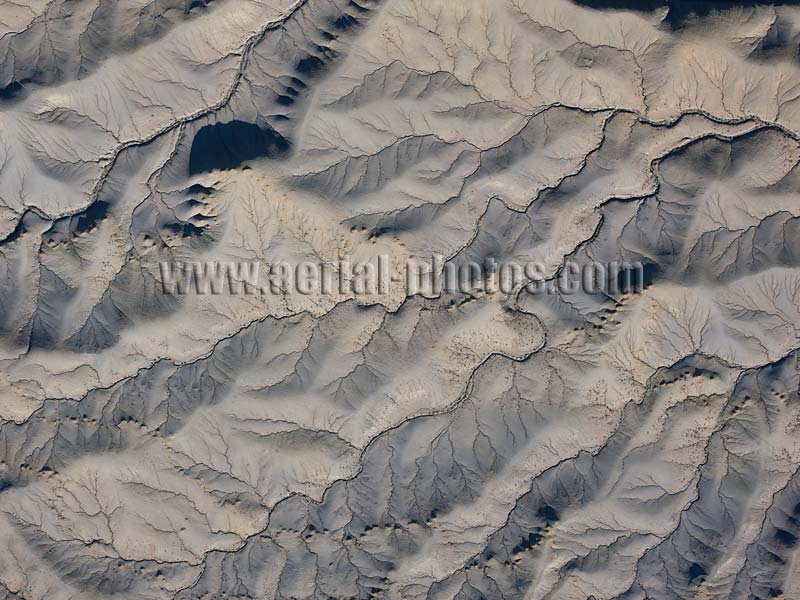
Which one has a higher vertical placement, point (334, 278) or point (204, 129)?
point (204, 129)

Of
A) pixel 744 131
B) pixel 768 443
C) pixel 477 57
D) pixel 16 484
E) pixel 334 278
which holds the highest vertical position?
pixel 477 57

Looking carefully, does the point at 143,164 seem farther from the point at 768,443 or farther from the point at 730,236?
the point at 768,443

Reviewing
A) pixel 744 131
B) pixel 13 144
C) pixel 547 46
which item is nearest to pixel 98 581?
pixel 13 144

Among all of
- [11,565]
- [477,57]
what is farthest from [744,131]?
[11,565]

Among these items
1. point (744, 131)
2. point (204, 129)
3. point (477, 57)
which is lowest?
point (204, 129)

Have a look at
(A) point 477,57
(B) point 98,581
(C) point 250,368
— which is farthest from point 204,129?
(B) point 98,581

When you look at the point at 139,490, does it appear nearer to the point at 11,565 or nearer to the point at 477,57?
the point at 11,565

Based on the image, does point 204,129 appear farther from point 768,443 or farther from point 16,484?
point 768,443

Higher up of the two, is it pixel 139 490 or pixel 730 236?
pixel 730 236
